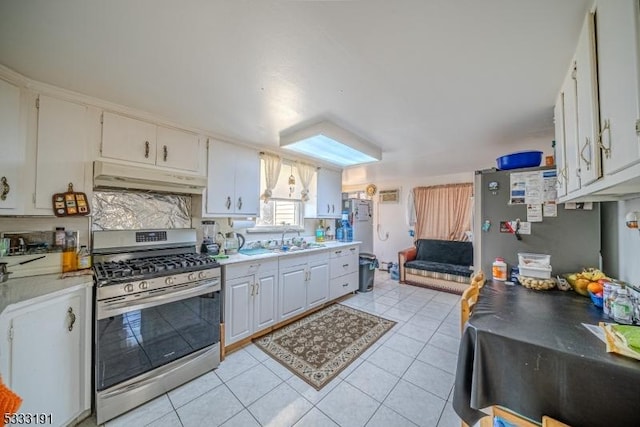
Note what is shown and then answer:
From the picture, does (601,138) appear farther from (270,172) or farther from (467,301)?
(270,172)

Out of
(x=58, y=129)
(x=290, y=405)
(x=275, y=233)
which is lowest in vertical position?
(x=290, y=405)

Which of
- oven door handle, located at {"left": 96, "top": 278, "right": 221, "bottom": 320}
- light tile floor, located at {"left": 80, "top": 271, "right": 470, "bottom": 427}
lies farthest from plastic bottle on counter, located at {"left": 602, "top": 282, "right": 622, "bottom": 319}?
oven door handle, located at {"left": 96, "top": 278, "right": 221, "bottom": 320}

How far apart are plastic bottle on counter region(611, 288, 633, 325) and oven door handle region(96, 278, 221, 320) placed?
2.71 metres

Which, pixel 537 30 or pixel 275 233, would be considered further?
pixel 275 233

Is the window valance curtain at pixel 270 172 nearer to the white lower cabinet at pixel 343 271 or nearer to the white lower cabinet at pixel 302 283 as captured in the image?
the white lower cabinet at pixel 302 283

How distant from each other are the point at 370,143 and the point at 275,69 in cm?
168

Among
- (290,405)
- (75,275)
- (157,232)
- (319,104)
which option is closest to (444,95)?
(319,104)

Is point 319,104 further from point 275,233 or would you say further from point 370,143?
point 275,233

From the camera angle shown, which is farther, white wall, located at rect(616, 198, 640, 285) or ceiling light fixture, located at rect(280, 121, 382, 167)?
ceiling light fixture, located at rect(280, 121, 382, 167)

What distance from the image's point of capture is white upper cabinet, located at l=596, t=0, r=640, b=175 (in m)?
0.67

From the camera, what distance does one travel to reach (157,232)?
2.27 meters

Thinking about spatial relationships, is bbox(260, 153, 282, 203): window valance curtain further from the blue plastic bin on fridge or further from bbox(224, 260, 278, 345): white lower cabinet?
the blue plastic bin on fridge

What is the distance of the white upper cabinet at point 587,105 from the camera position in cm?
96

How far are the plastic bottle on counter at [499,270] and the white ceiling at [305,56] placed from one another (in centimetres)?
137
